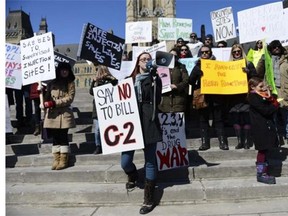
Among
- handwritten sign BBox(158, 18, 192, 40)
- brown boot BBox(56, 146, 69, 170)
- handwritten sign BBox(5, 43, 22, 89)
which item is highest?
handwritten sign BBox(158, 18, 192, 40)

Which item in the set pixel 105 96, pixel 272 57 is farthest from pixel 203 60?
pixel 105 96

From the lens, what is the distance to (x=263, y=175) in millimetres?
5488

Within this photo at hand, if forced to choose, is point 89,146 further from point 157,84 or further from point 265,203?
point 265,203

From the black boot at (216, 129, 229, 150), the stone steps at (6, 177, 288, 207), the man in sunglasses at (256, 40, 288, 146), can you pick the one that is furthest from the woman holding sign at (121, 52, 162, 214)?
the man in sunglasses at (256, 40, 288, 146)

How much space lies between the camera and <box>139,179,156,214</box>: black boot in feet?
16.0

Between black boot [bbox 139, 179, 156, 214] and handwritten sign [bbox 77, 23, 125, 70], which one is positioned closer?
black boot [bbox 139, 179, 156, 214]

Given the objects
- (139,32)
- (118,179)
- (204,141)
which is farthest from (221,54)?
(118,179)

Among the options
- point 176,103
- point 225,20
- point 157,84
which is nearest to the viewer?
point 157,84

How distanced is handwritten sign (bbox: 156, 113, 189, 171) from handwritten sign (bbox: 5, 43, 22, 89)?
347 cm

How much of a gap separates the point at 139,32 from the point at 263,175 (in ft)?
26.3

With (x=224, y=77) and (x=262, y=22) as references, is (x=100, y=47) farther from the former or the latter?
(x=262, y=22)

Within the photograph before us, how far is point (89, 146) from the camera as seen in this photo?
7359 millimetres

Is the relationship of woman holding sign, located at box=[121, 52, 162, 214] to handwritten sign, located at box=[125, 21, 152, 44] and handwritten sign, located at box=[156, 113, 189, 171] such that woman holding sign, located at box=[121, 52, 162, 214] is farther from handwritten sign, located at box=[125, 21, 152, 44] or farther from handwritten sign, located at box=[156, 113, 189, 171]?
handwritten sign, located at box=[125, 21, 152, 44]
